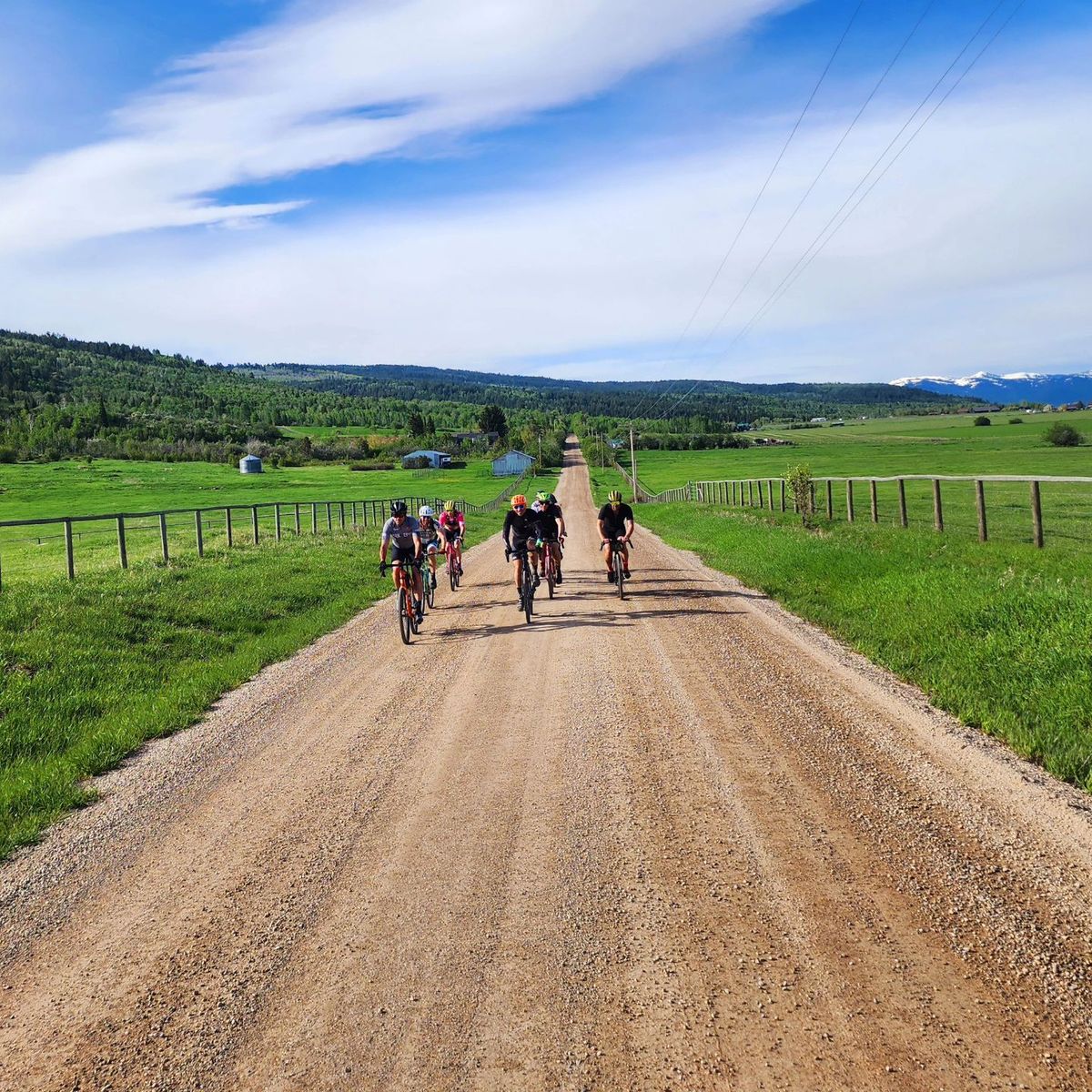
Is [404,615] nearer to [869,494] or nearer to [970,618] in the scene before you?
[970,618]

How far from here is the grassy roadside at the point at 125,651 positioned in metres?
6.96

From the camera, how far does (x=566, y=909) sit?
4.09m

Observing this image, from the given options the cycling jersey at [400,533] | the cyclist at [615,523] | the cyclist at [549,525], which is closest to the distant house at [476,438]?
the cyclist at [549,525]

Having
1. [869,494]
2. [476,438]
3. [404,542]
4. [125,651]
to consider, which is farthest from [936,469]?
[476,438]

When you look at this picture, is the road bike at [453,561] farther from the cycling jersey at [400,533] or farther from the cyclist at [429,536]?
the cycling jersey at [400,533]

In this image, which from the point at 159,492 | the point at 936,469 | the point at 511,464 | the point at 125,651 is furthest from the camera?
the point at 511,464

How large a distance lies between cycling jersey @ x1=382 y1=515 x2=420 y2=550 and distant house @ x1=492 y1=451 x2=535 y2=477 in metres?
115

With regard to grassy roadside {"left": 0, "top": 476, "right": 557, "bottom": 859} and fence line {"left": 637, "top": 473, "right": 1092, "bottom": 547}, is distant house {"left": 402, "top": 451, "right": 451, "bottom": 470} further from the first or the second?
grassy roadside {"left": 0, "top": 476, "right": 557, "bottom": 859}

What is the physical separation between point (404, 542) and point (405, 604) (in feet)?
5.93

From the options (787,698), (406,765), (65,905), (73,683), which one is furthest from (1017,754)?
(73,683)

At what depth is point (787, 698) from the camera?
774cm

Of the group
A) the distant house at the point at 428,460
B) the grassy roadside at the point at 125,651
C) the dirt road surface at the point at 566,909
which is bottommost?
the dirt road surface at the point at 566,909

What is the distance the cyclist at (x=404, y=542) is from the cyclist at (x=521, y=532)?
5.08 ft

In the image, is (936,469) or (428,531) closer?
(428,531)
